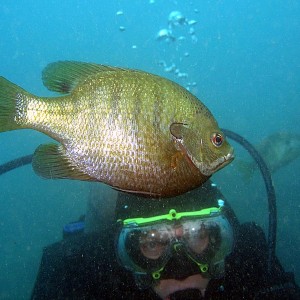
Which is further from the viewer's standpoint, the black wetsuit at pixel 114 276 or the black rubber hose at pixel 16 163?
the black rubber hose at pixel 16 163

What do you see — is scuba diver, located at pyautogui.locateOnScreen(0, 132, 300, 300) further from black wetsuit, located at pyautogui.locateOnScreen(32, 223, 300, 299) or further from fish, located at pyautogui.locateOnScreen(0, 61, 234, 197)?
fish, located at pyautogui.locateOnScreen(0, 61, 234, 197)

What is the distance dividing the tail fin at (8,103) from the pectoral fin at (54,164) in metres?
0.16

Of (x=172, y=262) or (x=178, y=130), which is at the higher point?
(x=178, y=130)

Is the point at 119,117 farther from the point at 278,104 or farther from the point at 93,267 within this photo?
the point at 278,104

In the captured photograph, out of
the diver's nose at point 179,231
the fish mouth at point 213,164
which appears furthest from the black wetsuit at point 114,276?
the fish mouth at point 213,164

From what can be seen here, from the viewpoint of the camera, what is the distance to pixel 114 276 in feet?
13.9

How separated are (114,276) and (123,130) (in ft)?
11.6

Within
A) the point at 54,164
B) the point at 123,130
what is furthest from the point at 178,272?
the point at 123,130

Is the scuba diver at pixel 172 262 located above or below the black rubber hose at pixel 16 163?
below

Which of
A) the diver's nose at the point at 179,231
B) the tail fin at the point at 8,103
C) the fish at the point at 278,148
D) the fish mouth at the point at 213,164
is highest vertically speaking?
the fish at the point at 278,148

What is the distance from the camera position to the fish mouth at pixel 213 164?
1160 millimetres

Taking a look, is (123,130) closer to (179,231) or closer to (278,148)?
(179,231)

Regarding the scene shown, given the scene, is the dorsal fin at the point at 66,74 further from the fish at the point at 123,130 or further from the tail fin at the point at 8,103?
the tail fin at the point at 8,103

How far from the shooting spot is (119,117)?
1.24 meters
